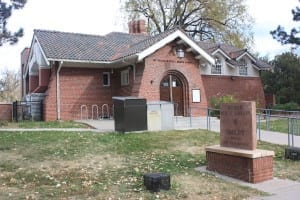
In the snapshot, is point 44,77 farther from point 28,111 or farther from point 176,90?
point 176,90

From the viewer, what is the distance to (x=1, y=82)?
57062mm

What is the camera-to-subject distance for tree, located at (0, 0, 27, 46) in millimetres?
12516

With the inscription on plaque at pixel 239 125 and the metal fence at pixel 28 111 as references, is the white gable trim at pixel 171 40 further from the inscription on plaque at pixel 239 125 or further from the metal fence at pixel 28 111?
the inscription on plaque at pixel 239 125

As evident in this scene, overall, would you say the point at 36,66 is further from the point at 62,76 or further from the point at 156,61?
the point at 156,61

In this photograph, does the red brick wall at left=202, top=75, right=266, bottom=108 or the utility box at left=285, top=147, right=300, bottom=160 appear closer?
the utility box at left=285, top=147, right=300, bottom=160

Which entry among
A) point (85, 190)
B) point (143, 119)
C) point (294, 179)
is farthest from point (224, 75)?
point (85, 190)

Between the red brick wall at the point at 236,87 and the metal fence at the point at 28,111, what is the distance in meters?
11.8

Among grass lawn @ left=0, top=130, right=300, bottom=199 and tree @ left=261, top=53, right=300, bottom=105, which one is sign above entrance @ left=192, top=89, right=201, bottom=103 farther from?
tree @ left=261, top=53, right=300, bottom=105

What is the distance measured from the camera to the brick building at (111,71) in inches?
929

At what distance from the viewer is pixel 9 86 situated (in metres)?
60.6

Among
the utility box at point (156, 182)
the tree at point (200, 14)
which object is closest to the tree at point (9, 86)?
the tree at point (200, 14)

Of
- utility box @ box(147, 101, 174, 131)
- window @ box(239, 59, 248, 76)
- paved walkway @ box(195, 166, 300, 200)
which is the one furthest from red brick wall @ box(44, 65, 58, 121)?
paved walkway @ box(195, 166, 300, 200)

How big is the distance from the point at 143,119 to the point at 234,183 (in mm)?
7652

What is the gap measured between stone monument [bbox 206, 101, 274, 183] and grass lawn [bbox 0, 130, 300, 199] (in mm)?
515
